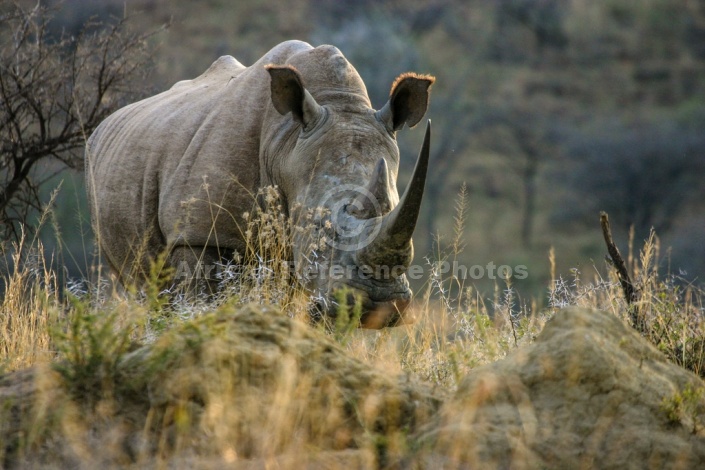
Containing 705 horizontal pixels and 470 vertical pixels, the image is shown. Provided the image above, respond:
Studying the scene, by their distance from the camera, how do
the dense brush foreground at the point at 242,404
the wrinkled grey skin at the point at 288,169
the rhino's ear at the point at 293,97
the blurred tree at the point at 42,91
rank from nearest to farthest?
the dense brush foreground at the point at 242,404
the wrinkled grey skin at the point at 288,169
the rhino's ear at the point at 293,97
the blurred tree at the point at 42,91

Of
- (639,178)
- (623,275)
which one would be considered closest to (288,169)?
(623,275)

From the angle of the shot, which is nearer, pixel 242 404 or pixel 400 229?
pixel 242 404

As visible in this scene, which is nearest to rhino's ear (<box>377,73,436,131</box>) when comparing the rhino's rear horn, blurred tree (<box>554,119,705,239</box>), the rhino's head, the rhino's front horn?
the rhino's head

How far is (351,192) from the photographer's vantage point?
6.02 metres

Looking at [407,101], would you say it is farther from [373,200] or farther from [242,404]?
[242,404]

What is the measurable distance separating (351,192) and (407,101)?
1.07 metres

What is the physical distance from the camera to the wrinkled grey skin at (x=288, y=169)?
224 inches

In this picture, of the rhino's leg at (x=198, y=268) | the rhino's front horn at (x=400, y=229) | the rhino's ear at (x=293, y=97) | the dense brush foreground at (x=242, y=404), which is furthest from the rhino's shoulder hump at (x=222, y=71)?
the dense brush foreground at (x=242, y=404)

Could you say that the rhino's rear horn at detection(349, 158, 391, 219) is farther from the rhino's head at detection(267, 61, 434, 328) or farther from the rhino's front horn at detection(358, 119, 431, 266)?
the rhino's front horn at detection(358, 119, 431, 266)

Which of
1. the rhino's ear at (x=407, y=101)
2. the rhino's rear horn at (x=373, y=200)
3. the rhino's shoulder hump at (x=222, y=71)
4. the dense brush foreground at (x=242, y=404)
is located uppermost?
the rhino's shoulder hump at (x=222, y=71)

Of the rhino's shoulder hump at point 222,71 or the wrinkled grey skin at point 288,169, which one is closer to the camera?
the wrinkled grey skin at point 288,169

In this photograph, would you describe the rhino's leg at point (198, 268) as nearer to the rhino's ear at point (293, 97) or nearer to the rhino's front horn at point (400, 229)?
the rhino's ear at point (293, 97)

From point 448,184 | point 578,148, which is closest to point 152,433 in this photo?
point 578,148

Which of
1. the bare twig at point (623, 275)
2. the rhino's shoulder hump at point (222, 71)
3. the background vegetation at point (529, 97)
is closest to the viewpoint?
the bare twig at point (623, 275)
